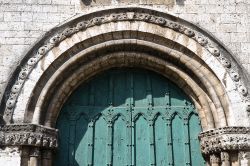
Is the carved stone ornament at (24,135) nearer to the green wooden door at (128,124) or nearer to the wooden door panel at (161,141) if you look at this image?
the green wooden door at (128,124)

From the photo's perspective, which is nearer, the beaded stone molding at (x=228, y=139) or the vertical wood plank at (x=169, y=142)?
the beaded stone molding at (x=228, y=139)

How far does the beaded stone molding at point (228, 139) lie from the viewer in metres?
5.91

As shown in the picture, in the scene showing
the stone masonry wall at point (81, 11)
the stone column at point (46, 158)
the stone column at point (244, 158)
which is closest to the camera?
the stone column at point (244, 158)

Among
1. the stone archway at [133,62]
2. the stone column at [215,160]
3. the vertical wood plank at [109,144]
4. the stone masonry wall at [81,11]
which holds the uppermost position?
the stone masonry wall at [81,11]

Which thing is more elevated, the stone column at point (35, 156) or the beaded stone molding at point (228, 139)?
the beaded stone molding at point (228, 139)

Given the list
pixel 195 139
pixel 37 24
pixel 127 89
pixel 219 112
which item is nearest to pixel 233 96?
pixel 219 112

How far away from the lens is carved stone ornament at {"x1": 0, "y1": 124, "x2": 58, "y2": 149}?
19.4ft

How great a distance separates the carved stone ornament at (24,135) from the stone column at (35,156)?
3.5 inches

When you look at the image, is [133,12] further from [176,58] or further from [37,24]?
[37,24]

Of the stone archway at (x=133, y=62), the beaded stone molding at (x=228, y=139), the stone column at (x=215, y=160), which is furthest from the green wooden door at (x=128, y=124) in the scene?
the beaded stone molding at (x=228, y=139)

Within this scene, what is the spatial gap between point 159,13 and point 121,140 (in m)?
2.04

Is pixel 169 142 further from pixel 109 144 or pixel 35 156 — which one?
pixel 35 156

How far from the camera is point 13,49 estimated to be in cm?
642

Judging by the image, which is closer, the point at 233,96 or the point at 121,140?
the point at 233,96
